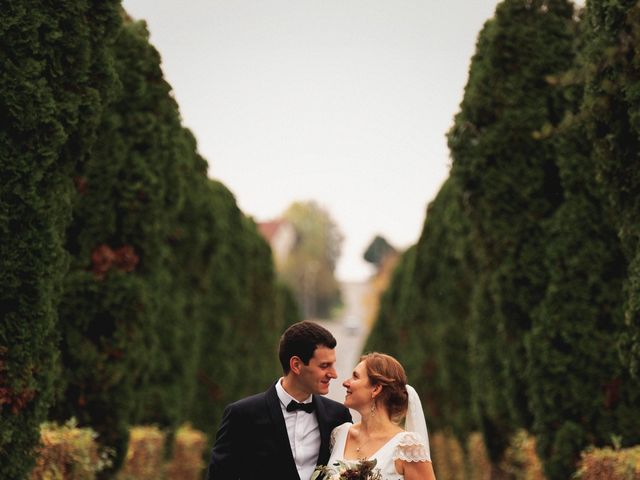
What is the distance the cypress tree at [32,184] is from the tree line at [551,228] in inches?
155

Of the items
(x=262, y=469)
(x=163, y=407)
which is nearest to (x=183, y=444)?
(x=163, y=407)

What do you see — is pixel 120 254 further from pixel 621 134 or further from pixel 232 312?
pixel 232 312

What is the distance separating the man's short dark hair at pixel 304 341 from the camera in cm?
482

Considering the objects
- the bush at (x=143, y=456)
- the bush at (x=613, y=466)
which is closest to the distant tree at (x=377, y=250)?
the bush at (x=143, y=456)

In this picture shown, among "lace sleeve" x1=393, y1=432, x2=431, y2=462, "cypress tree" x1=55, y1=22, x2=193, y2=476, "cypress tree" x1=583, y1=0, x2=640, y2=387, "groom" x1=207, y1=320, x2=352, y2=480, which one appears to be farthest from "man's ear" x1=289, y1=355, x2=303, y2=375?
"cypress tree" x1=55, y1=22, x2=193, y2=476

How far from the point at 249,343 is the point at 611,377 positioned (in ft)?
44.7

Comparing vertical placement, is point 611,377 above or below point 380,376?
above

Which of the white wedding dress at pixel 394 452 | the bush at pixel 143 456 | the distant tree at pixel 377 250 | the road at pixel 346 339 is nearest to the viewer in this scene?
the white wedding dress at pixel 394 452

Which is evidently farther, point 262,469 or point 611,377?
point 611,377

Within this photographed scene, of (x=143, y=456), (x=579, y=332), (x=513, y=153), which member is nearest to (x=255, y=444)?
(x=579, y=332)

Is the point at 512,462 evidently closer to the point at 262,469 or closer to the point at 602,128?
the point at 602,128

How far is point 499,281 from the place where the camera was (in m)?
11.1

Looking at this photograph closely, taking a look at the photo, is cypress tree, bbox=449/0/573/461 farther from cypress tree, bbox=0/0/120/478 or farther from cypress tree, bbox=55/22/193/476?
cypress tree, bbox=0/0/120/478

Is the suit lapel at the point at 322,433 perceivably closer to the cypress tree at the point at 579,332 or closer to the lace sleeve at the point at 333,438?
the lace sleeve at the point at 333,438
